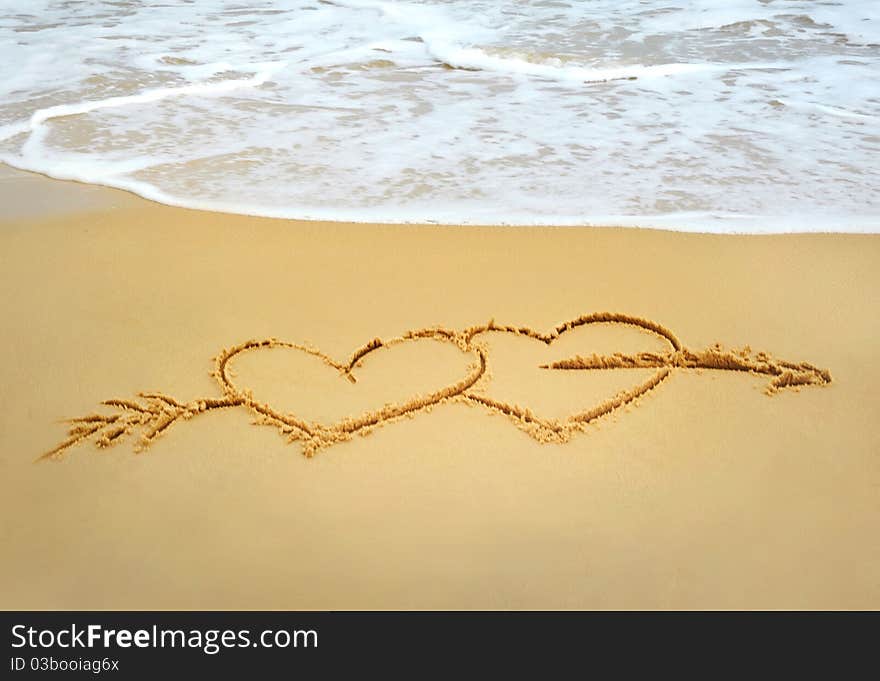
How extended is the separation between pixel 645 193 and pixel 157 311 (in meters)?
1.58

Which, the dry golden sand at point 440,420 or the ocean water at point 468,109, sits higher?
the ocean water at point 468,109

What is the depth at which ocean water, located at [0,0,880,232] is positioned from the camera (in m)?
2.72

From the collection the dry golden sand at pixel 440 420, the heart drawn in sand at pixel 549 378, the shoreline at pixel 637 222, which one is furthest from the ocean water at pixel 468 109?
the heart drawn in sand at pixel 549 378

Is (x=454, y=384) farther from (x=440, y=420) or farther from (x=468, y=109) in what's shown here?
(x=468, y=109)

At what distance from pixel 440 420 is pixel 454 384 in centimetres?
12

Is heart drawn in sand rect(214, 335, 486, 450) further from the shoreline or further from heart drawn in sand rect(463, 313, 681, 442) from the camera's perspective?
the shoreline

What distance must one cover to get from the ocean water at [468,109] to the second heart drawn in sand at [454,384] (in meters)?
0.69

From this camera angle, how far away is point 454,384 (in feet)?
5.89

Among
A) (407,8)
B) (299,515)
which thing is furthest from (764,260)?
(407,8)

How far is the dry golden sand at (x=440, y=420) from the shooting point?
1.40 m

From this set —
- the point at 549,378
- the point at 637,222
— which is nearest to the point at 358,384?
the point at 549,378

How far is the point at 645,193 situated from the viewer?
2736 mm

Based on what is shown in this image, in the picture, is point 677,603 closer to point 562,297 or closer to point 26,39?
point 562,297

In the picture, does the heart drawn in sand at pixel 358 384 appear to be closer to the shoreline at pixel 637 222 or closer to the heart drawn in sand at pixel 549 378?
the heart drawn in sand at pixel 549 378
